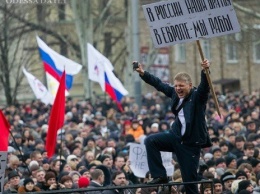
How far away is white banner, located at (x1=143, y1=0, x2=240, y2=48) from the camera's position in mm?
11688

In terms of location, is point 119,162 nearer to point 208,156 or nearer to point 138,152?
point 138,152

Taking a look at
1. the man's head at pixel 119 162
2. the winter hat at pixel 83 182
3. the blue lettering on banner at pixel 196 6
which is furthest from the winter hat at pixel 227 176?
the blue lettering on banner at pixel 196 6

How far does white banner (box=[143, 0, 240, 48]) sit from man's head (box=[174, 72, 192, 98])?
0.46 meters

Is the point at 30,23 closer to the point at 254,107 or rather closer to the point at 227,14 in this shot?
the point at 254,107

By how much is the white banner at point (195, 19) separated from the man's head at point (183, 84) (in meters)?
0.46

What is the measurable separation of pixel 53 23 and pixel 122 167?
3154 centimetres

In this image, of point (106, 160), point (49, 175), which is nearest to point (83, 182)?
point (49, 175)

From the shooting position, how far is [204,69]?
11258 mm

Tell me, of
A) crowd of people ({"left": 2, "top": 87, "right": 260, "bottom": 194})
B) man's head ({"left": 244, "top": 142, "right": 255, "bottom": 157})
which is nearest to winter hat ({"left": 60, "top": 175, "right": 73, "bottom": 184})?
crowd of people ({"left": 2, "top": 87, "right": 260, "bottom": 194})

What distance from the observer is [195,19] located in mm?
11719

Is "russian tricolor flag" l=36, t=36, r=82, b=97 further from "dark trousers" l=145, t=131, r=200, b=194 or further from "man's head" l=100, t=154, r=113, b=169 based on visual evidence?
"dark trousers" l=145, t=131, r=200, b=194

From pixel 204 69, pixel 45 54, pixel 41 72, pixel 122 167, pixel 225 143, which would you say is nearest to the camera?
pixel 204 69

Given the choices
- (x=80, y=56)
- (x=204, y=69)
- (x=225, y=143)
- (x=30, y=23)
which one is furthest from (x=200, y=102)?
(x=80, y=56)

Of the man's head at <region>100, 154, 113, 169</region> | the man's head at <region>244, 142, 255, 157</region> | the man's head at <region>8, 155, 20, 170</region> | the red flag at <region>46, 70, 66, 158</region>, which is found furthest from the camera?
the man's head at <region>244, 142, 255, 157</region>
